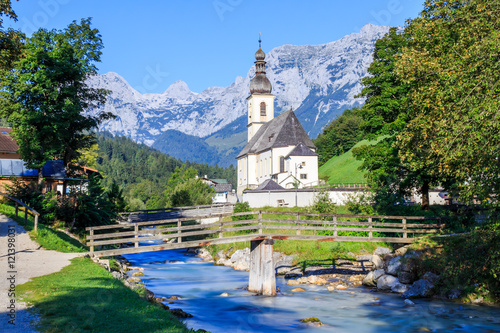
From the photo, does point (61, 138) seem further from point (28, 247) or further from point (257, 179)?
point (257, 179)

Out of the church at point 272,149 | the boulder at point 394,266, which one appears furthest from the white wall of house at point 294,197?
the boulder at point 394,266

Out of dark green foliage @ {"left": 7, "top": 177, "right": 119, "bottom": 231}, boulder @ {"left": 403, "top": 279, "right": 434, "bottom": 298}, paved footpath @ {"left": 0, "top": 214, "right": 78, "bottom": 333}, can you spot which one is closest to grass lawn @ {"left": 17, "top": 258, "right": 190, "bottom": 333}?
paved footpath @ {"left": 0, "top": 214, "right": 78, "bottom": 333}

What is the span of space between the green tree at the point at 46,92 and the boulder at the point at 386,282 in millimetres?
23074

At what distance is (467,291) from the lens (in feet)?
67.6

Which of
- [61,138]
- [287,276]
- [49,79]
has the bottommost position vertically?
[287,276]

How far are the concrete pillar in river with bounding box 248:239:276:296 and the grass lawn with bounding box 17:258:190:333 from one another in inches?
400

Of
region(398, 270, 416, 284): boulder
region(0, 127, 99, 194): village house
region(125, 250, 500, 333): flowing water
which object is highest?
region(0, 127, 99, 194): village house

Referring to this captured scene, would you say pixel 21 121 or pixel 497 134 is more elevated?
pixel 21 121

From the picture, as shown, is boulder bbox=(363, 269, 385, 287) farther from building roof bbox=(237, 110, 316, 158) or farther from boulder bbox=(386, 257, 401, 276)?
building roof bbox=(237, 110, 316, 158)

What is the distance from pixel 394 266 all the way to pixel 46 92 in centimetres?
2581

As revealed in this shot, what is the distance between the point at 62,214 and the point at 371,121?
22.8 m

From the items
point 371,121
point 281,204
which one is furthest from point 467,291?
point 281,204

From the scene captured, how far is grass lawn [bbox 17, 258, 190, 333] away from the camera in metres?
10.0

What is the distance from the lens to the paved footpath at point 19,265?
9.98 meters
